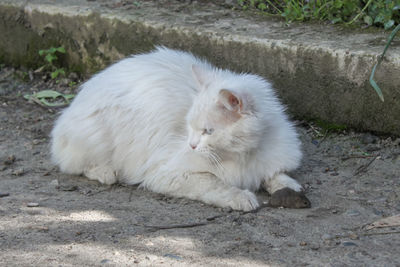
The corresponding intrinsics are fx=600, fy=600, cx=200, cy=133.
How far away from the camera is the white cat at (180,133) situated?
3.56m

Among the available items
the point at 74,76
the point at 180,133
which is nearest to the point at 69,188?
the point at 180,133

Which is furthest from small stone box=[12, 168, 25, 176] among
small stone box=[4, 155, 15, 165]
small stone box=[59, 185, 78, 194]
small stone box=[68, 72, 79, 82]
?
small stone box=[68, 72, 79, 82]

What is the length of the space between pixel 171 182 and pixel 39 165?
3.86 ft

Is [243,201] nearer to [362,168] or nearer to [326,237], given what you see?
[326,237]

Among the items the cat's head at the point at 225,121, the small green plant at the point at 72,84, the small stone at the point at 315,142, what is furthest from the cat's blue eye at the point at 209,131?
the small green plant at the point at 72,84

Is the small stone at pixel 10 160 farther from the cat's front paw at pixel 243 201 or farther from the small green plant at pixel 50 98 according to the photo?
the cat's front paw at pixel 243 201

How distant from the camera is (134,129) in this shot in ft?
13.2

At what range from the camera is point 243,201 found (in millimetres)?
3551

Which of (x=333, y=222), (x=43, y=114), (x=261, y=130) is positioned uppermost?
(x=261, y=130)

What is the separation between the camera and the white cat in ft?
11.7

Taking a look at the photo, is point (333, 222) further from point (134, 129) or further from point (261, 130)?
point (134, 129)

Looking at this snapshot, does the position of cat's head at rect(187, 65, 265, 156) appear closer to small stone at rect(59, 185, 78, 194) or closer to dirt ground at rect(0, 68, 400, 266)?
dirt ground at rect(0, 68, 400, 266)

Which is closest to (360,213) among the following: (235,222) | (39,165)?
(235,222)

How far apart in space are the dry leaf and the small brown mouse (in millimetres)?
453
